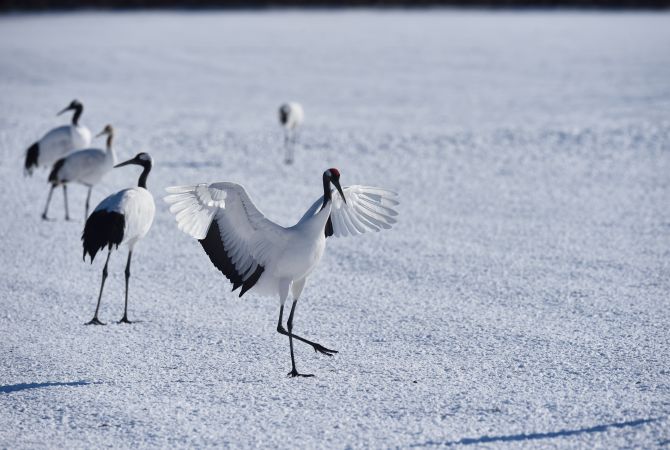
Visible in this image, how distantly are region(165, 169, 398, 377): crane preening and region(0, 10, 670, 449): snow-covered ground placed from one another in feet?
1.64

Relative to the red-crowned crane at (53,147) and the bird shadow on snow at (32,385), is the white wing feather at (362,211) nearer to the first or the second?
the bird shadow on snow at (32,385)

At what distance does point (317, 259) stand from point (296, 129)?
8767 millimetres

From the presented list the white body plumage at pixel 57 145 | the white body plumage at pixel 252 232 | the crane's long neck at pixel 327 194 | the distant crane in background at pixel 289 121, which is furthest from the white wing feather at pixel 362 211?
the distant crane in background at pixel 289 121

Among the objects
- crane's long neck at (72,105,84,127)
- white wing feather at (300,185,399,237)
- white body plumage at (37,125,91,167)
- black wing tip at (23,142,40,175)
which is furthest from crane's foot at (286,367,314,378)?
crane's long neck at (72,105,84,127)

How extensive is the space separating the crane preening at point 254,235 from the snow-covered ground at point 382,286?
1.64ft

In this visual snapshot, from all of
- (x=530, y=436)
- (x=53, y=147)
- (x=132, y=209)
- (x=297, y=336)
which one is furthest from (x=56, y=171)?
(x=530, y=436)

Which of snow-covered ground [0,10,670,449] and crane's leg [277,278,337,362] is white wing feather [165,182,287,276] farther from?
snow-covered ground [0,10,670,449]

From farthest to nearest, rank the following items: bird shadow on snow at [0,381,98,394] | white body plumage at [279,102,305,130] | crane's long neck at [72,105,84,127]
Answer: white body plumage at [279,102,305,130] < crane's long neck at [72,105,84,127] < bird shadow on snow at [0,381,98,394]

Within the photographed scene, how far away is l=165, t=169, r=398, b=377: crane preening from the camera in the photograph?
5195 mm

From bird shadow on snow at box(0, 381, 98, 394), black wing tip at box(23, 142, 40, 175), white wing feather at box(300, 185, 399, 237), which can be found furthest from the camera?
black wing tip at box(23, 142, 40, 175)

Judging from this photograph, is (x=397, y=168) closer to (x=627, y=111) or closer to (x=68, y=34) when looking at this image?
(x=627, y=111)

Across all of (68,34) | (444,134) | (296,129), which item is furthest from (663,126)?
(68,34)

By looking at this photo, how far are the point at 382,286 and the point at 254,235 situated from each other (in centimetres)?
194

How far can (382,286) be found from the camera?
7074mm
